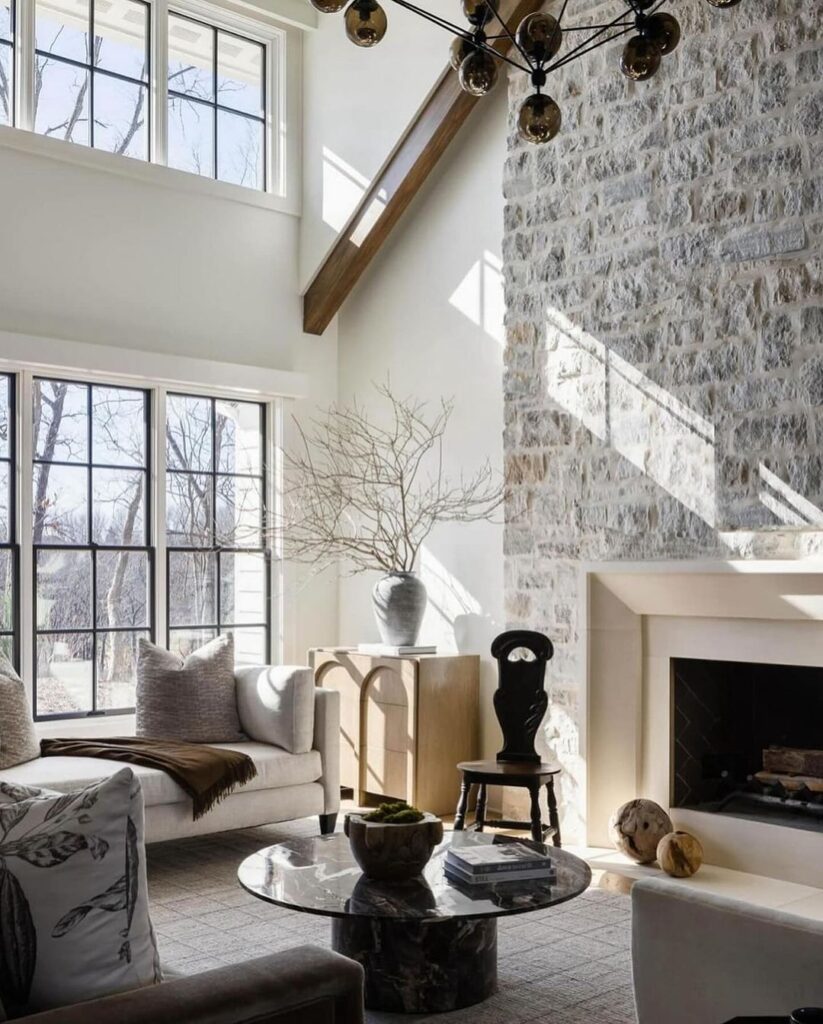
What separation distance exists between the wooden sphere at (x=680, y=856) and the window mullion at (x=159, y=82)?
4.38m

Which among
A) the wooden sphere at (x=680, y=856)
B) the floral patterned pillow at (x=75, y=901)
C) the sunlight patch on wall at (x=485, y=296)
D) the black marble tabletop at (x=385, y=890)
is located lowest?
the wooden sphere at (x=680, y=856)

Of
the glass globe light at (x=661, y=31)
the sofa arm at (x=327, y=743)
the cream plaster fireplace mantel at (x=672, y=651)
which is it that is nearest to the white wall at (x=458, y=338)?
the cream plaster fireplace mantel at (x=672, y=651)

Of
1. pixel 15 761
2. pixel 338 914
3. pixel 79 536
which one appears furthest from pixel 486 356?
pixel 338 914

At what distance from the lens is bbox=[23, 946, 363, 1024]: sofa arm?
5.86 feet

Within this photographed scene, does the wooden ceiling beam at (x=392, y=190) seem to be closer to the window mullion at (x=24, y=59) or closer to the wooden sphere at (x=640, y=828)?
the window mullion at (x=24, y=59)

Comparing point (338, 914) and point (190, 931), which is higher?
point (338, 914)

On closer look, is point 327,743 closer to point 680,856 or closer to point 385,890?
point 680,856

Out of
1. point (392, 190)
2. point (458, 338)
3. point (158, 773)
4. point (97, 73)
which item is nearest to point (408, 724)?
point (158, 773)

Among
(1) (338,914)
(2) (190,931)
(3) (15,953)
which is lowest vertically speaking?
(2) (190,931)

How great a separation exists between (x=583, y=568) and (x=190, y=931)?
2.32m

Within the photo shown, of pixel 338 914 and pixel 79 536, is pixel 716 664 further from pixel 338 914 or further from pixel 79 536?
pixel 79 536

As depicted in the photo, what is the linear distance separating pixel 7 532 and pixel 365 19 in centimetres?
350

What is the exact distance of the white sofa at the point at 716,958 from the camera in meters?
2.14

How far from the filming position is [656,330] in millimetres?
5156
